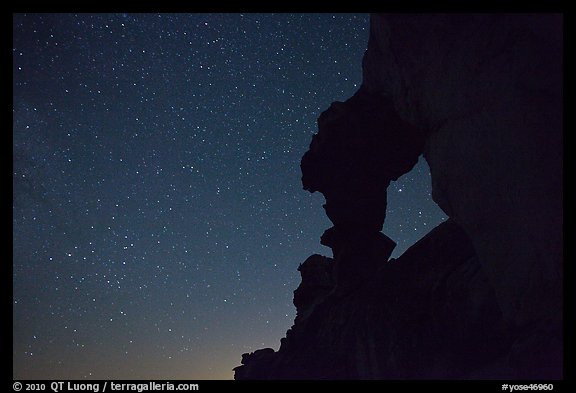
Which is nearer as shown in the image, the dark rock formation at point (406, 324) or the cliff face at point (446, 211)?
the cliff face at point (446, 211)

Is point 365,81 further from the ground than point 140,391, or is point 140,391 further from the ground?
point 365,81

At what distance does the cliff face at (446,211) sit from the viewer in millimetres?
10203

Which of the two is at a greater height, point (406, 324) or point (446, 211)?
point (446, 211)

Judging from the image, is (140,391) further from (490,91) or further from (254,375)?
(254,375)

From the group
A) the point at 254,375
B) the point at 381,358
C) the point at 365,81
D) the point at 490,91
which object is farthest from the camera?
the point at 254,375

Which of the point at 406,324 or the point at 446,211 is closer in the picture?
the point at 446,211

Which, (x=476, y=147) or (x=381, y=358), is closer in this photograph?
(x=476, y=147)

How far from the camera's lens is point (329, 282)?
2638 cm

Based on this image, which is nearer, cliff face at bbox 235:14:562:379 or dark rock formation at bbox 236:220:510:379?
cliff face at bbox 235:14:562:379

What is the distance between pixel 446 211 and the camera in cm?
1463

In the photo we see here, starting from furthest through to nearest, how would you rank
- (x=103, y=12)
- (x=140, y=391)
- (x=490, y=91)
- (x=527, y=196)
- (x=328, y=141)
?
(x=328, y=141)
(x=490, y=91)
(x=527, y=196)
(x=103, y=12)
(x=140, y=391)

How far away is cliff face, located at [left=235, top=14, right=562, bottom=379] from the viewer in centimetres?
1020

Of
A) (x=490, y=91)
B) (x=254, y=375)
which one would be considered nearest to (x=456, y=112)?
(x=490, y=91)

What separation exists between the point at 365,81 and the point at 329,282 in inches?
568
